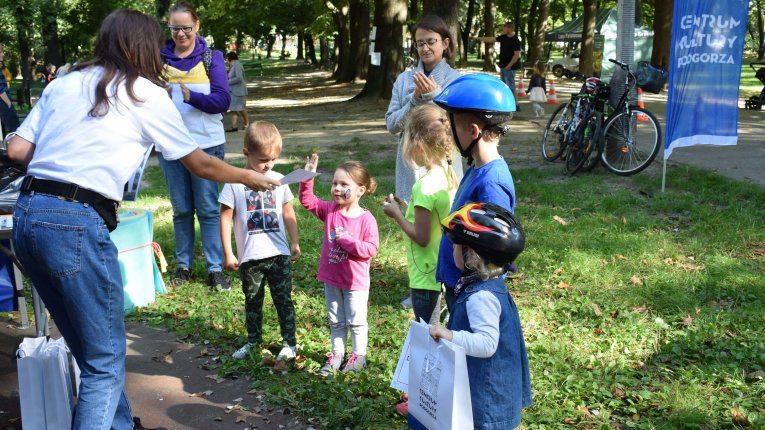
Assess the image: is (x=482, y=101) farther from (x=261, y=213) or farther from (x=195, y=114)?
(x=195, y=114)

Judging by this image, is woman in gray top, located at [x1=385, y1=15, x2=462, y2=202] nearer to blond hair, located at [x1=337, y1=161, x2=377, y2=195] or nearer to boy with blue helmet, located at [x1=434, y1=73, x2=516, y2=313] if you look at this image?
blond hair, located at [x1=337, y1=161, x2=377, y2=195]

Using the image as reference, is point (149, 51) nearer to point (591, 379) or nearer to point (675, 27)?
point (591, 379)

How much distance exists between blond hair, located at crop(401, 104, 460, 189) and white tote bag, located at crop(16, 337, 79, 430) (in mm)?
2014

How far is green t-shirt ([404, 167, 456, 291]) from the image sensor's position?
420cm

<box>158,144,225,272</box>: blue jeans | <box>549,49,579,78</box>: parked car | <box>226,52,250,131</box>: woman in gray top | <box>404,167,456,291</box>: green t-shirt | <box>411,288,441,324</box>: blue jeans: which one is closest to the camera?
<box>404,167,456,291</box>: green t-shirt

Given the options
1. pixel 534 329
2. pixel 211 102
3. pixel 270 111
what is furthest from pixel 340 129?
pixel 534 329

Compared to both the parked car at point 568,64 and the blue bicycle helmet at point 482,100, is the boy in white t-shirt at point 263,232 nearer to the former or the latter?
the blue bicycle helmet at point 482,100

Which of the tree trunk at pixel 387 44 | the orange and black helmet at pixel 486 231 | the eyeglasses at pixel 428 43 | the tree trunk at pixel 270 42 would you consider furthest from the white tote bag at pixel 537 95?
the tree trunk at pixel 270 42

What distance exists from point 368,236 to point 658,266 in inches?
113

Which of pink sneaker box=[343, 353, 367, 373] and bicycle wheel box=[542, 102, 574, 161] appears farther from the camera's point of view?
bicycle wheel box=[542, 102, 574, 161]

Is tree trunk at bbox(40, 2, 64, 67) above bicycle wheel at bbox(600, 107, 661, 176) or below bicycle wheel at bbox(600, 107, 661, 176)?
above

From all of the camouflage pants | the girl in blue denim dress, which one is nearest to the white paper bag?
the girl in blue denim dress

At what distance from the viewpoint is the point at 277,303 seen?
4.87 m

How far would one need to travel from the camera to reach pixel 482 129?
10.8 feet
